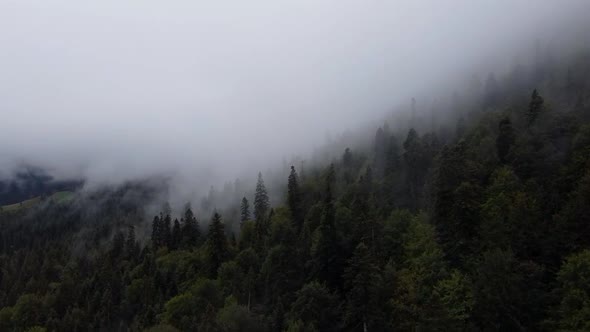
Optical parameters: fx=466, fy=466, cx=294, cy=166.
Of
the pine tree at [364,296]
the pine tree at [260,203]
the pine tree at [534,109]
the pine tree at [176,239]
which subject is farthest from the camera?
the pine tree at [176,239]

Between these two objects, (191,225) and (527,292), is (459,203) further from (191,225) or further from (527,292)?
(191,225)

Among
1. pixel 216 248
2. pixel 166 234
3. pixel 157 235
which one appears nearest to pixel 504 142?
pixel 216 248

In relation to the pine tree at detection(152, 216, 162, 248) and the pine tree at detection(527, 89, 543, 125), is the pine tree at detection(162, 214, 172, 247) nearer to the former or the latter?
the pine tree at detection(152, 216, 162, 248)

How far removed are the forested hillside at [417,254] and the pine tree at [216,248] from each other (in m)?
0.29

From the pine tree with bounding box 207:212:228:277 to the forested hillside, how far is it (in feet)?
0.97

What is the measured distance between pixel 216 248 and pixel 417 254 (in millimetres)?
60734

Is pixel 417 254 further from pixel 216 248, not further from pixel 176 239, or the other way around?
pixel 176 239

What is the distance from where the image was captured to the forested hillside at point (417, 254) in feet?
170

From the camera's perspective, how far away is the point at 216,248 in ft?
391

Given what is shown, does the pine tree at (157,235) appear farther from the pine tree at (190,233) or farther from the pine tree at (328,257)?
the pine tree at (328,257)

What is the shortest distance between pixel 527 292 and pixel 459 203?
21.7m

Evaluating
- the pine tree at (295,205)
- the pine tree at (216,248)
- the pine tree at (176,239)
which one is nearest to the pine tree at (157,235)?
the pine tree at (176,239)

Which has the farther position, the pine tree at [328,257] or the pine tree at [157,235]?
the pine tree at [157,235]

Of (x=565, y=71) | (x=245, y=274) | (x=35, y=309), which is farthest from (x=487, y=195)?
(x=35, y=309)
